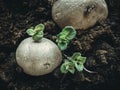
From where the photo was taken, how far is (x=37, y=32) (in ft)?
3.69

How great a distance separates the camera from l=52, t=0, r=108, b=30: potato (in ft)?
3.77

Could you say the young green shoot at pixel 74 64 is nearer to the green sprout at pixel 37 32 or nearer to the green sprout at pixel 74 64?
the green sprout at pixel 74 64

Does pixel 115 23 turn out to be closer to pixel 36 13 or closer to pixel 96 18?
pixel 96 18

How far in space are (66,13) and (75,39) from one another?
127 millimetres

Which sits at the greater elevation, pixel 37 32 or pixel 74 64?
pixel 37 32

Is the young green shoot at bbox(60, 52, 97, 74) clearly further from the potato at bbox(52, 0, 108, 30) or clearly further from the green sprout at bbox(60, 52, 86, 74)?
the potato at bbox(52, 0, 108, 30)

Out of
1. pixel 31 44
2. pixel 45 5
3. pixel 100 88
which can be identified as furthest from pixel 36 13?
pixel 100 88

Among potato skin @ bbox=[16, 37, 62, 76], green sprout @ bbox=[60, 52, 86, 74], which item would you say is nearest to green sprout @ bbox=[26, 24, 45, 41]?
potato skin @ bbox=[16, 37, 62, 76]

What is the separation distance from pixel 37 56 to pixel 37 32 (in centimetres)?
11

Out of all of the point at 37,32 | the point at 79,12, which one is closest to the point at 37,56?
the point at 37,32

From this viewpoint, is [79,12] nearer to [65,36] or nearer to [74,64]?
[65,36]

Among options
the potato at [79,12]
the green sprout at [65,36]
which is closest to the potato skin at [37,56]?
the green sprout at [65,36]

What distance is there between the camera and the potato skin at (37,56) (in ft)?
3.58

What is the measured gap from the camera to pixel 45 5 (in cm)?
123
